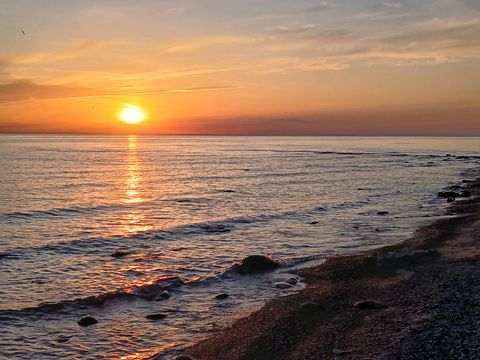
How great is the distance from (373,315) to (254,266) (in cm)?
681

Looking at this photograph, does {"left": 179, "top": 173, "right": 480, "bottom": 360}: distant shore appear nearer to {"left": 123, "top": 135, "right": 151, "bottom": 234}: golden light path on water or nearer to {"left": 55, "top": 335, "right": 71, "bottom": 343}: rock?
{"left": 55, "top": 335, "right": 71, "bottom": 343}: rock

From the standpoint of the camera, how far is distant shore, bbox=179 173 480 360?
993cm

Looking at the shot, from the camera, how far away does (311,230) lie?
26.8m

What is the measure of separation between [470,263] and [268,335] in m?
9.34

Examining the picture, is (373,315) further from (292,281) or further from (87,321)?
(87,321)

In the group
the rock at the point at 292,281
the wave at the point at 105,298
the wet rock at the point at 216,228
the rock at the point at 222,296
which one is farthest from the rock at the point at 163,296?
the wet rock at the point at 216,228

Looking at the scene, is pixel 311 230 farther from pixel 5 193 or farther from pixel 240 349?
pixel 5 193

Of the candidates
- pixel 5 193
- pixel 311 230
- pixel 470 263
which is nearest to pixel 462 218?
pixel 311 230

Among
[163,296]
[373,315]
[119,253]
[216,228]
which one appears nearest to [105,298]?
[163,296]

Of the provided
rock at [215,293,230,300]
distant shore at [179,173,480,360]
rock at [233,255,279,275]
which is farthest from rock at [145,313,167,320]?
rock at [233,255,279,275]

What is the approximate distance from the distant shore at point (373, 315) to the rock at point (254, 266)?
153cm

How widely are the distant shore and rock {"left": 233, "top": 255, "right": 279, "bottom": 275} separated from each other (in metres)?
1.53

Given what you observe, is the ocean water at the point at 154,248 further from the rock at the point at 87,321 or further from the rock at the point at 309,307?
the rock at the point at 309,307

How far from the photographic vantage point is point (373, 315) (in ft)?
40.2
